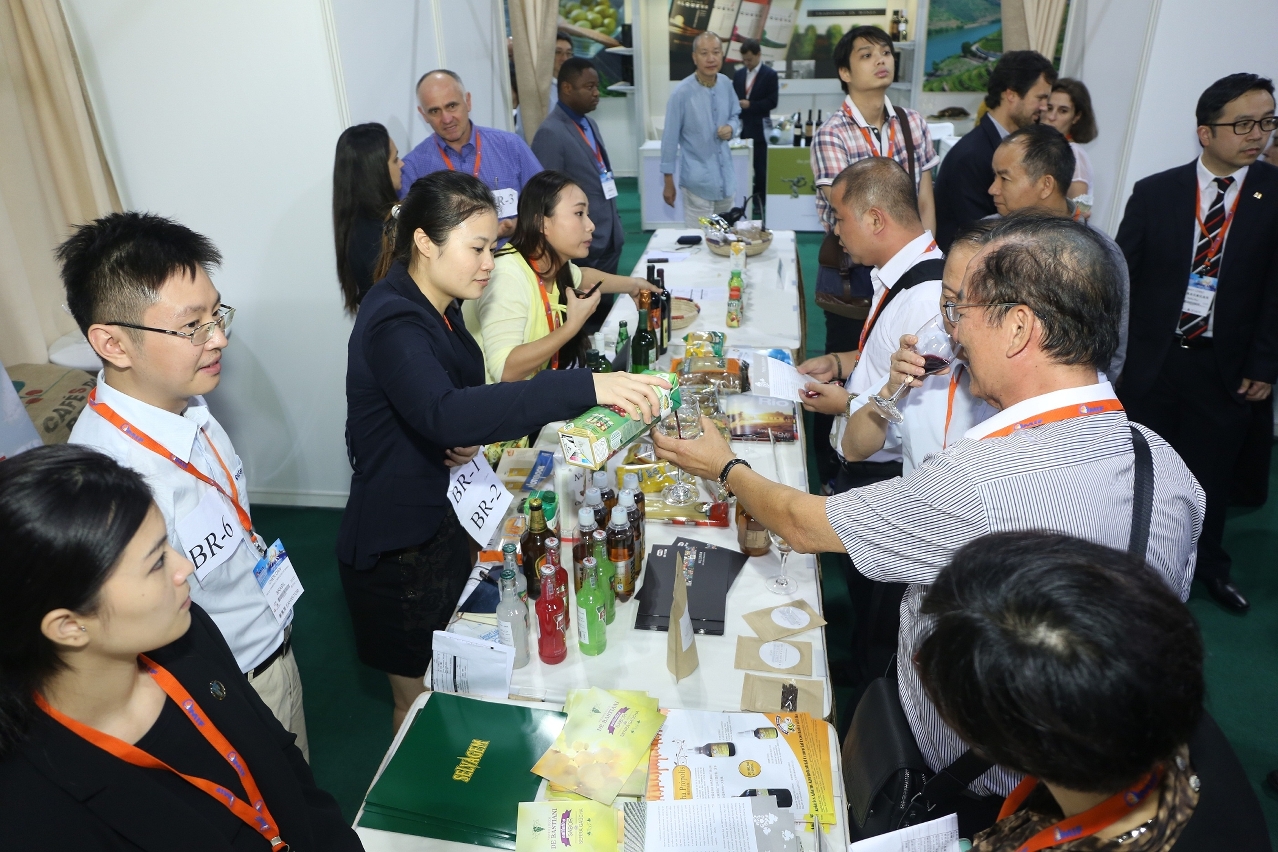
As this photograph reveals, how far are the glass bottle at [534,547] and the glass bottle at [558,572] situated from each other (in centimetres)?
12

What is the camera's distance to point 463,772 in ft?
5.51

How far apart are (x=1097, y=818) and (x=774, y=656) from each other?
39.6 inches

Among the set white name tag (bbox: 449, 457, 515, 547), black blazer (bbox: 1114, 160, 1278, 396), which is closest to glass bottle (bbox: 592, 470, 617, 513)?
white name tag (bbox: 449, 457, 515, 547)

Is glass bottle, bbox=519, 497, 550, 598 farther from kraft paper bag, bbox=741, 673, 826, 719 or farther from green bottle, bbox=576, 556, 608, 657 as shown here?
kraft paper bag, bbox=741, 673, 826, 719

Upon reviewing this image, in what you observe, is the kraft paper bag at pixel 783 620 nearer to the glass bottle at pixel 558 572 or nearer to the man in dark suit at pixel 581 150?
the glass bottle at pixel 558 572

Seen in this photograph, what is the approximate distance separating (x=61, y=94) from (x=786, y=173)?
6.74 m

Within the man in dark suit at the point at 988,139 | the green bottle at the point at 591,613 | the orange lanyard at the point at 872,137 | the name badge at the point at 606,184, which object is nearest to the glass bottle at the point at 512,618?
the green bottle at the point at 591,613

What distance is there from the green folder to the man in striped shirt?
2.58 ft

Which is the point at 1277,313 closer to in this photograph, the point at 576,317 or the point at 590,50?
the point at 576,317

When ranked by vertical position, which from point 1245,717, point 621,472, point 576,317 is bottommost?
point 1245,717

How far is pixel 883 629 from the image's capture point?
2.53 meters

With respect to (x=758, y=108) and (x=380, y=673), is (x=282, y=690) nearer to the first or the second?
(x=380, y=673)

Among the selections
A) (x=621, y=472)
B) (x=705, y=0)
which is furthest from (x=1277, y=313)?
(x=705, y=0)

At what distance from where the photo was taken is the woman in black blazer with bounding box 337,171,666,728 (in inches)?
75.7
